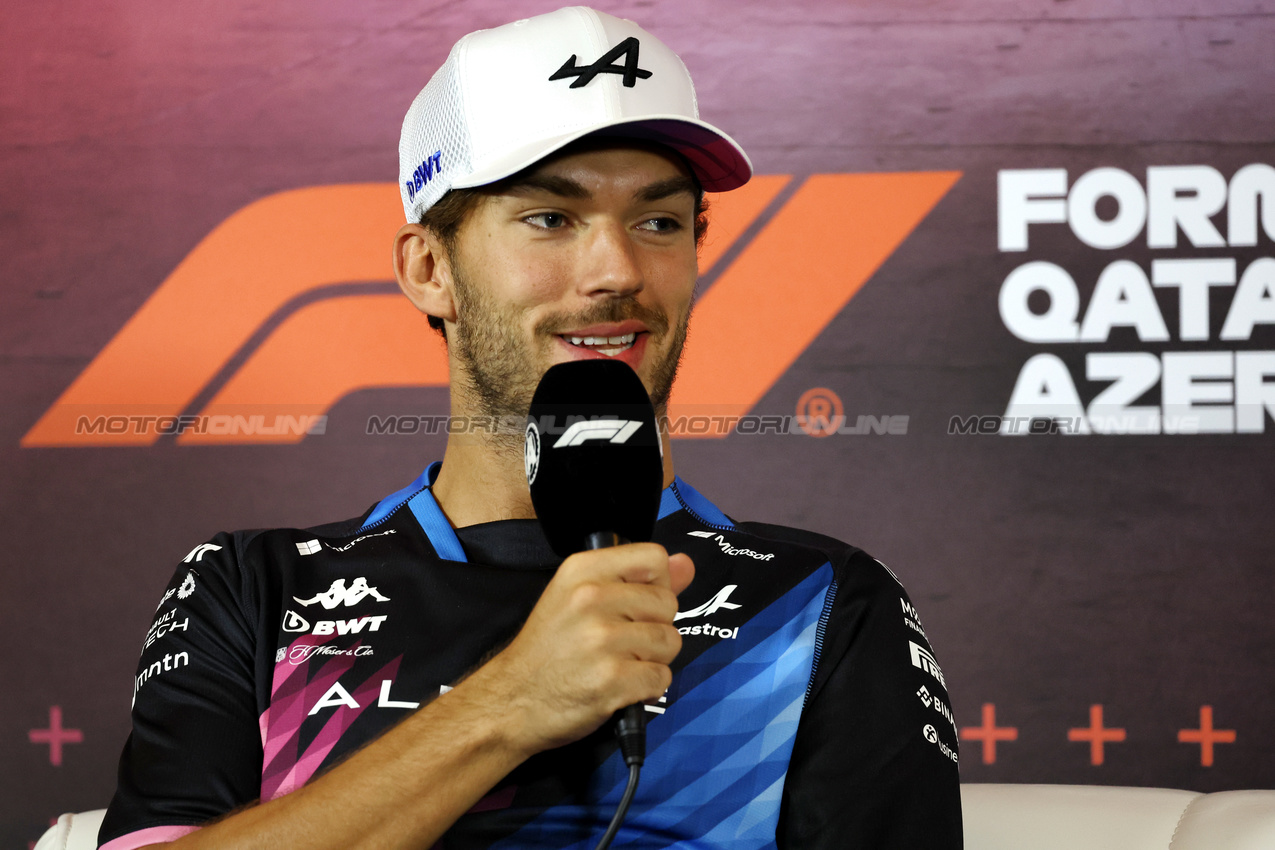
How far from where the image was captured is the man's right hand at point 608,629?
712 millimetres

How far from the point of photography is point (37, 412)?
2.13m

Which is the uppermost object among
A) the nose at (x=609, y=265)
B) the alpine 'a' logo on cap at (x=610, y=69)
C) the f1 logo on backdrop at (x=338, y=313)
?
the f1 logo on backdrop at (x=338, y=313)

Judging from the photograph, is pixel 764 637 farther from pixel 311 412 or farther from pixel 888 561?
pixel 311 412

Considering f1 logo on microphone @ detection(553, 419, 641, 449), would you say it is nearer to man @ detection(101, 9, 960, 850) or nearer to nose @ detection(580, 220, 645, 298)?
man @ detection(101, 9, 960, 850)

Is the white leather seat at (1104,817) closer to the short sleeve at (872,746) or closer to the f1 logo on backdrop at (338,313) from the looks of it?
the short sleeve at (872,746)

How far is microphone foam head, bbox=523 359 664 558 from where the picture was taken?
0.77 m

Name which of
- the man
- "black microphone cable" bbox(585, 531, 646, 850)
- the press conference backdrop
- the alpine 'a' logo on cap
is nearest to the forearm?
the man

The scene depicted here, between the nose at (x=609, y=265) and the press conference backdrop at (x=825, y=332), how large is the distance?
1.03m

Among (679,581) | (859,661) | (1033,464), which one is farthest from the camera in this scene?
(1033,464)

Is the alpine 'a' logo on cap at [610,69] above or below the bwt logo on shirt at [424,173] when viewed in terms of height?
above

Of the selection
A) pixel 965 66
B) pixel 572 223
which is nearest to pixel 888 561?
pixel 965 66

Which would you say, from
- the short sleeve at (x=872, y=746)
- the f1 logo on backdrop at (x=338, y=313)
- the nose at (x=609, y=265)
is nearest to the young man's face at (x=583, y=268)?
the nose at (x=609, y=265)

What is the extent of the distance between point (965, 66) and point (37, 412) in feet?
6.17

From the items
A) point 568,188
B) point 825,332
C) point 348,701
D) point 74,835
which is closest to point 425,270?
point 568,188
